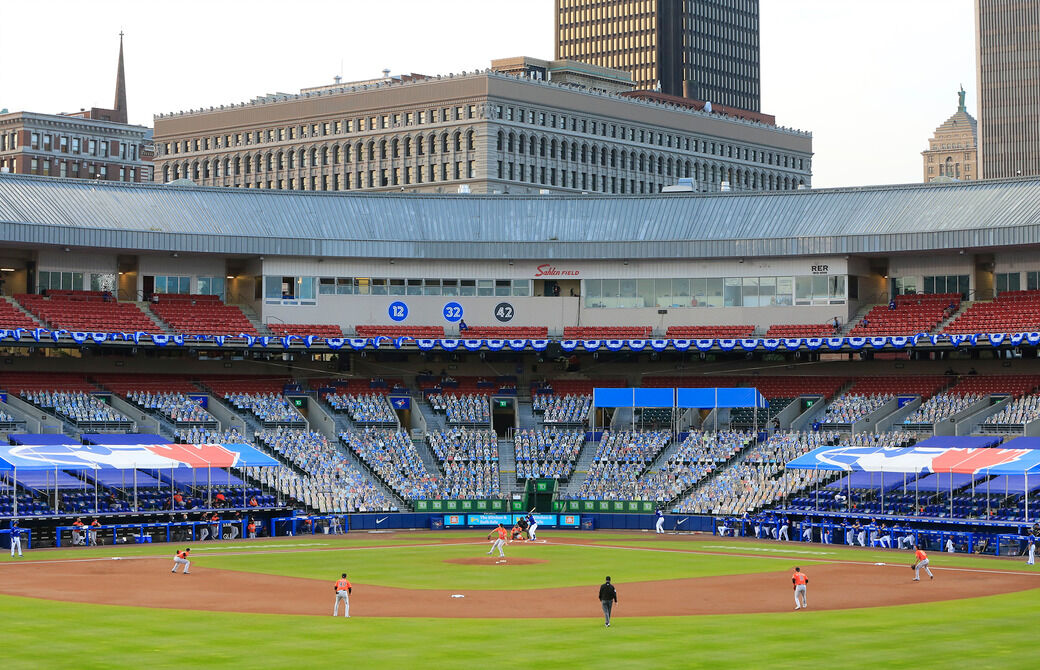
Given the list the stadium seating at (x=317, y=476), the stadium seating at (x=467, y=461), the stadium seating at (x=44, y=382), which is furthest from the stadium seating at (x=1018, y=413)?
the stadium seating at (x=44, y=382)

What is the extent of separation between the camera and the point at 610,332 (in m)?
99.6

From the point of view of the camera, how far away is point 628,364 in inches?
4008

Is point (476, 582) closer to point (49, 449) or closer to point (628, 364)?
point (49, 449)

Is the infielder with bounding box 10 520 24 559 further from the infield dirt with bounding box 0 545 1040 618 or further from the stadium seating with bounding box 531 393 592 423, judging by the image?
the stadium seating with bounding box 531 393 592 423

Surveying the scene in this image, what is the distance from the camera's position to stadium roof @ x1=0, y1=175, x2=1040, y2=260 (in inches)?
3681

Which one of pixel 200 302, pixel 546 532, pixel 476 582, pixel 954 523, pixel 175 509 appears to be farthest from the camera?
pixel 200 302

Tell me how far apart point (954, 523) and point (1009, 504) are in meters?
3.22

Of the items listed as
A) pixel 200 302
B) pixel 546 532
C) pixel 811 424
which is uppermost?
pixel 200 302

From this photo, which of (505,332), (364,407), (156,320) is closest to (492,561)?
(364,407)

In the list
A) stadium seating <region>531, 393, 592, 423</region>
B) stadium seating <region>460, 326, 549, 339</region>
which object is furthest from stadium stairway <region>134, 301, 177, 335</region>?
stadium seating <region>531, 393, 592, 423</region>

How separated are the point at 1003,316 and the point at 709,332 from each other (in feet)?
61.1

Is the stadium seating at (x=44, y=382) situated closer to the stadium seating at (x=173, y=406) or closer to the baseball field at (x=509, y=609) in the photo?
the stadium seating at (x=173, y=406)

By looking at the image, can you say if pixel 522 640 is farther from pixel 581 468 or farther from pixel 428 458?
pixel 428 458

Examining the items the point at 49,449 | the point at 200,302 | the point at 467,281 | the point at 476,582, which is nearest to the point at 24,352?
the point at 200,302
